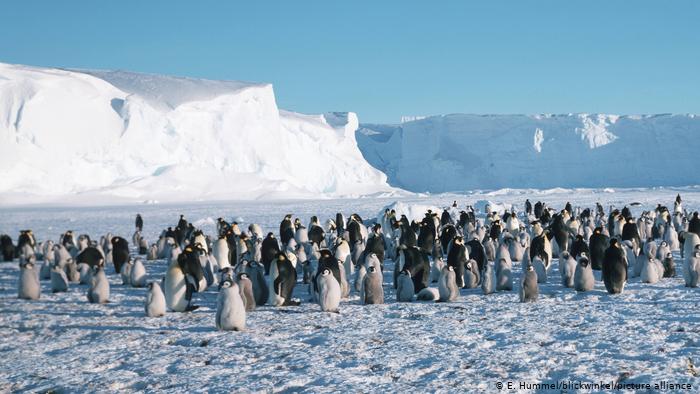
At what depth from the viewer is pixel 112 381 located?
4945 mm

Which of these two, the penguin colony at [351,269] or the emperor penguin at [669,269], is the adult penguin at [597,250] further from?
the emperor penguin at [669,269]

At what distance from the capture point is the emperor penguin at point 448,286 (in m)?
7.66

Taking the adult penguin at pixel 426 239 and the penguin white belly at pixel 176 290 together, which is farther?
the adult penguin at pixel 426 239

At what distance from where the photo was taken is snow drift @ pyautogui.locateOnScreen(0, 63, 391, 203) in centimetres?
3744

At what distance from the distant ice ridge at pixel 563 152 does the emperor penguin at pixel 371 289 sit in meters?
49.6

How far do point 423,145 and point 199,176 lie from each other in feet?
82.6

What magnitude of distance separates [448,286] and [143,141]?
119 feet

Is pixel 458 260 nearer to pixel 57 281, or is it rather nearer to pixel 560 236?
pixel 560 236

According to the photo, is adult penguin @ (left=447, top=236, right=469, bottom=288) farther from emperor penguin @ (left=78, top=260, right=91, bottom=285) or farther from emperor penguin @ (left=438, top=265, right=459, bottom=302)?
emperor penguin @ (left=78, top=260, right=91, bottom=285)

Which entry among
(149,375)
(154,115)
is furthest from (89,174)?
(149,375)

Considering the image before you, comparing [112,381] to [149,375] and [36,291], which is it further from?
[36,291]

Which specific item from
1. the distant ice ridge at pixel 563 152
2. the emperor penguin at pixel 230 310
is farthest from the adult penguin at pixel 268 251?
the distant ice ridge at pixel 563 152

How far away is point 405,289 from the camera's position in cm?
788

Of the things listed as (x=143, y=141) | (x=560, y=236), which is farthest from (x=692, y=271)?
(x=143, y=141)
